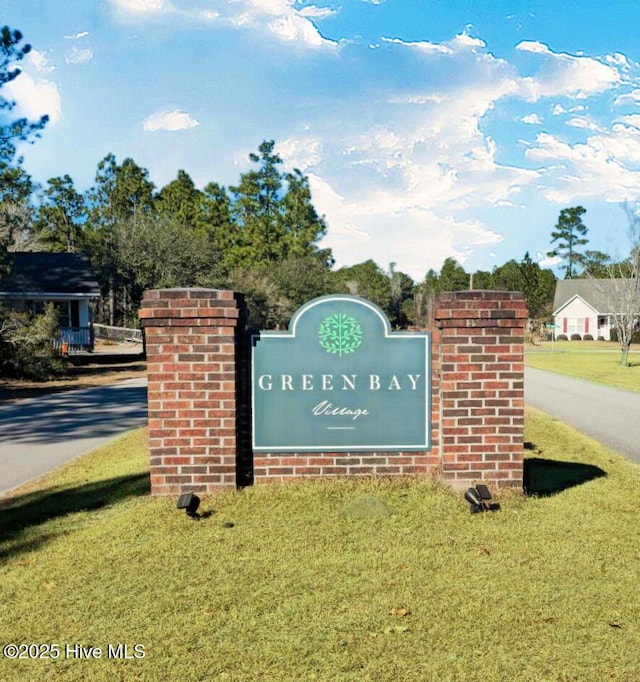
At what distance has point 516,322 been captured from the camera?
553 centimetres

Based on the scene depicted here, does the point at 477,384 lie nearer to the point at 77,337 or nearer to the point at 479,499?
the point at 479,499

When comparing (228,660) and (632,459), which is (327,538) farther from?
(632,459)

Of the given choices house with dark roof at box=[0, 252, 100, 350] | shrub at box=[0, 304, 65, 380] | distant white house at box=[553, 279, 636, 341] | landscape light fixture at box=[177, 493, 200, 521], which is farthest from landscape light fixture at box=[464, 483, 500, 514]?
distant white house at box=[553, 279, 636, 341]

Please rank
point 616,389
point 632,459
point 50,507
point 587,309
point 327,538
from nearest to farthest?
point 327,538, point 50,507, point 632,459, point 616,389, point 587,309

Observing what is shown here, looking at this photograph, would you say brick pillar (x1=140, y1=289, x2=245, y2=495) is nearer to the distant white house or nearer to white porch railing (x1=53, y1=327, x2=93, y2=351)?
white porch railing (x1=53, y1=327, x2=93, y2=351)

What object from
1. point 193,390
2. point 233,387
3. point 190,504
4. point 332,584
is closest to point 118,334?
point 193,390

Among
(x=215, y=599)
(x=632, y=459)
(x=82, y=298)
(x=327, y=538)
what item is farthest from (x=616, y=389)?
(x=82, y=298)

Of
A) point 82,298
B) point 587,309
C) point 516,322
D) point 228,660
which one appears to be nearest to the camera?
point 228,660

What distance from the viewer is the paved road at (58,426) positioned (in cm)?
850

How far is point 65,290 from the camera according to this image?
31.6 metres

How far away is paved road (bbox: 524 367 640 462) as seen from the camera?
10102mm

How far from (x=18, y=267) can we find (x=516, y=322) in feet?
104

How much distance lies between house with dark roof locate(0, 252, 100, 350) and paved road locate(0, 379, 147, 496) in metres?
14.0

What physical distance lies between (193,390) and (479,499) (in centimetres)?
252
